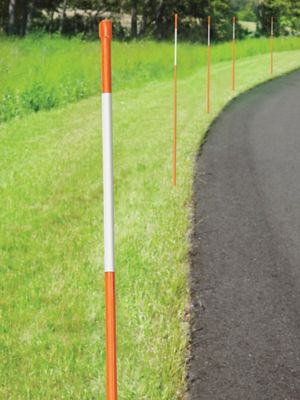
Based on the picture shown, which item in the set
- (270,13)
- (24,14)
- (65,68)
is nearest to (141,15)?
(24,14)

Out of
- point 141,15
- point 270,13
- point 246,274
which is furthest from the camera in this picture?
point 270,13

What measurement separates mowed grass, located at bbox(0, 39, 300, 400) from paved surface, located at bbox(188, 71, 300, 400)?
0.17 metres

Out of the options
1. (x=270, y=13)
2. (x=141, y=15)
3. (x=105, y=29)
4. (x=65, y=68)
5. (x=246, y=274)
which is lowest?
(x=246, y=274)

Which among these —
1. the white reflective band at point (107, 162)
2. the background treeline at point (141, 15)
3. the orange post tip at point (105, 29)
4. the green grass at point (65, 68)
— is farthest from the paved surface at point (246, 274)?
the background treeline at point (141, 15)

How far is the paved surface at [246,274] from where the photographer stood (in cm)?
388

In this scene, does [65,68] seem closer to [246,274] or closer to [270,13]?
[246,274]

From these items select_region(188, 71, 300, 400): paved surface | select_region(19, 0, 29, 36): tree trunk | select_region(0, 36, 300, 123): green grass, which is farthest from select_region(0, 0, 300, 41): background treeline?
select_region(188, 71, 300, 400): paved surface

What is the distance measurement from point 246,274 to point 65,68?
13.4 metres

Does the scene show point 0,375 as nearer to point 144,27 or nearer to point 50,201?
point 50,201

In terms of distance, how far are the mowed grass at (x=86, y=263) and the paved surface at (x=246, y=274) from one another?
0.57ft

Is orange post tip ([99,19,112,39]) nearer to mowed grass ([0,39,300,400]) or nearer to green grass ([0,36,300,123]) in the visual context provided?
mowed grass ([0,39,300,400])

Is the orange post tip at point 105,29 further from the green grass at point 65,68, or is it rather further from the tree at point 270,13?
the tree at point 270,13

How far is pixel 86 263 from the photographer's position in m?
5.63

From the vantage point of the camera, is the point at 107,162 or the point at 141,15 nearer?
the point at 107,162
